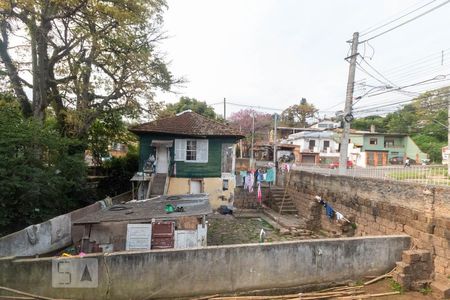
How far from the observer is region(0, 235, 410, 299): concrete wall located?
6664 millimetres

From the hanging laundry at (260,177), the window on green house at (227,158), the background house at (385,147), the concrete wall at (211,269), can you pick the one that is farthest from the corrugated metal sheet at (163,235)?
the background house at (385,147)

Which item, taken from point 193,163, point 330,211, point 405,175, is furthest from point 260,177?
point 405,175

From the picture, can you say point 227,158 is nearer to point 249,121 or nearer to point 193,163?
point 193,163

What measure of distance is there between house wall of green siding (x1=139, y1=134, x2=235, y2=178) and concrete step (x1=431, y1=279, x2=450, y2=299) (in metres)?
12.8

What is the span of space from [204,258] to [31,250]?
6080 millimetres

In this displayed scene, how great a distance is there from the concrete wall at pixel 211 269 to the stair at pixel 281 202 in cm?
986

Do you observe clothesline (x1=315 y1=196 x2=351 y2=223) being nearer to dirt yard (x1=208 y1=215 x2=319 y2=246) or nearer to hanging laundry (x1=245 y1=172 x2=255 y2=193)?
dirt yard (x1=208 y1=215 x2=319 y2=246)

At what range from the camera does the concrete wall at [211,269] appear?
6664mm

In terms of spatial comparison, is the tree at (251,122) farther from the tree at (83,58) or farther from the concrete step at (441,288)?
the concrete step at (441,288)

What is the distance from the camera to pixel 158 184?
60.3 feet

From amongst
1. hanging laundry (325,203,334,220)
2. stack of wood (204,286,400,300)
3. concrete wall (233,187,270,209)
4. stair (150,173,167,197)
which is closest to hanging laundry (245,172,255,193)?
concrete wall (233,187,270,209)

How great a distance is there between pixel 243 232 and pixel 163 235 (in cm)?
515

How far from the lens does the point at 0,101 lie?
14.1 meters

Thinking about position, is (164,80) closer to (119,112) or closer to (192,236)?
(119,112)
